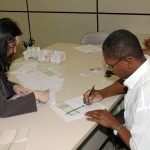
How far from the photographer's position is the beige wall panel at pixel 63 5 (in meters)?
3.48

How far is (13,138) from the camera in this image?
1.22 m

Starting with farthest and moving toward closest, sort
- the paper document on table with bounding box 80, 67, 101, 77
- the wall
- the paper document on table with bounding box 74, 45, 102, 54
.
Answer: the wall
the paper document on table with bounding box 74, 45, 102, 54
the paper document on table with bounding box 80, 67, 101, 77

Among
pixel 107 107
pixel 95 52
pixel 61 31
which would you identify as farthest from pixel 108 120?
pixel 61 31

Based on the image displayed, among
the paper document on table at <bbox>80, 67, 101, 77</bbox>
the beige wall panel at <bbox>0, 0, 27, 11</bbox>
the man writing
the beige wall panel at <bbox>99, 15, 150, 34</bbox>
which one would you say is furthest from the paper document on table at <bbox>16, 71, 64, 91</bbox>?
the beige wall panel at <bbox>0, 0, 27, 11</bbox>

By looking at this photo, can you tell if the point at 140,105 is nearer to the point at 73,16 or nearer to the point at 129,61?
the point at 129,61

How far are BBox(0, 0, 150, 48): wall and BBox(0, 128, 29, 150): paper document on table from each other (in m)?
2.42

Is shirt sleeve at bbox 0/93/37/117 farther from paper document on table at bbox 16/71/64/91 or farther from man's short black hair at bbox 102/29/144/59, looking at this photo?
man's short black hair at bbox 102/29/144/59

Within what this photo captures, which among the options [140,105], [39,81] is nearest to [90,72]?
[39,81]

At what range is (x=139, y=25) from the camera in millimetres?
3244

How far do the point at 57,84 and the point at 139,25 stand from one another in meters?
1.84

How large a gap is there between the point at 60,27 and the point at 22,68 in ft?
5.78

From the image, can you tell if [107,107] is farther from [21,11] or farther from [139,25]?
[21,11]

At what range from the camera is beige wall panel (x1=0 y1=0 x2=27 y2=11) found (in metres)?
4.04

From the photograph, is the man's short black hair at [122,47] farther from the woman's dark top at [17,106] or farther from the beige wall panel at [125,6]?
the beige wall panel at [125,6]
